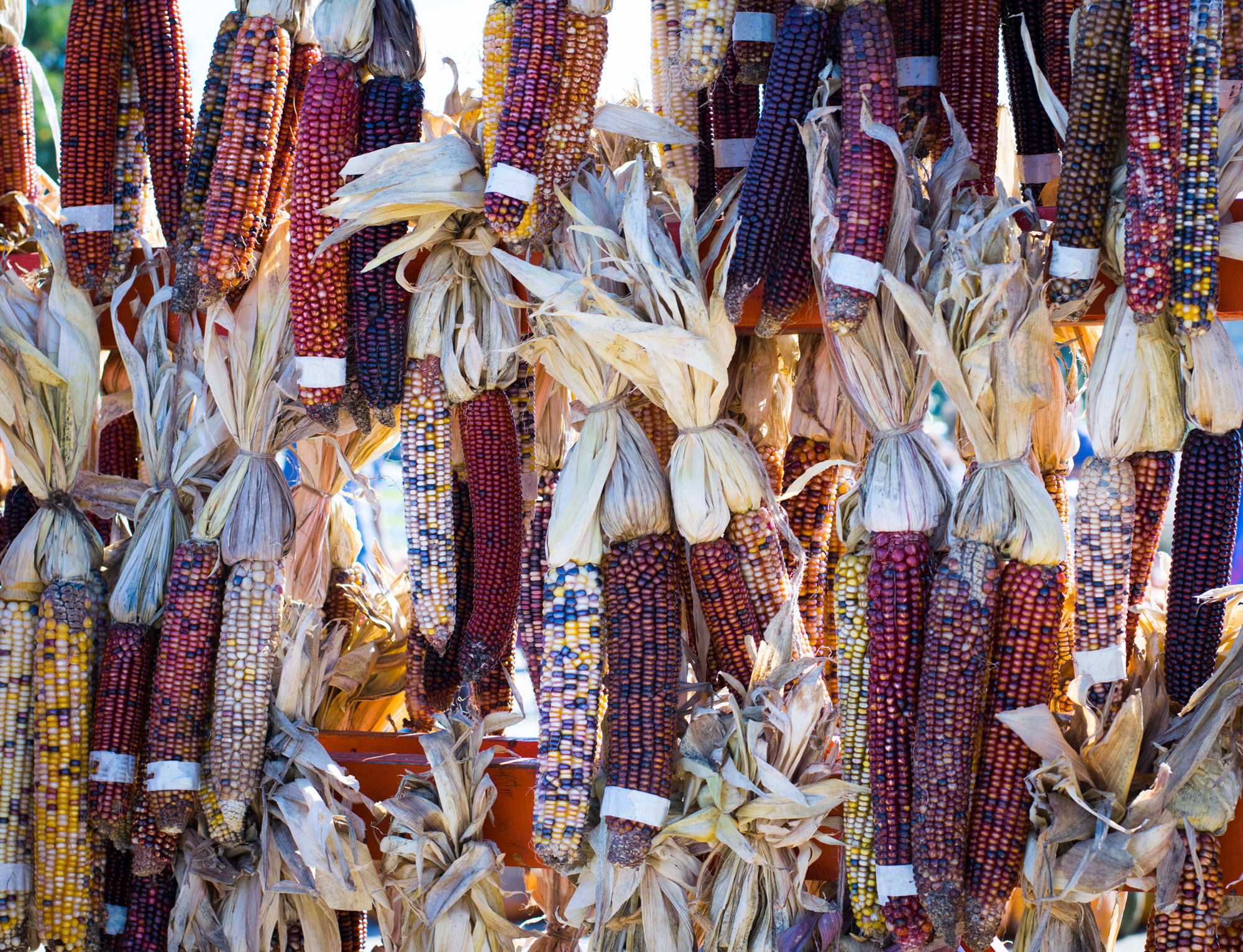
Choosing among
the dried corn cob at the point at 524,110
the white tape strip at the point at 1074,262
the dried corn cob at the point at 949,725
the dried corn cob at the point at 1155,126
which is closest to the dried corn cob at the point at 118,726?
the dried corn cob at the point at 524,110

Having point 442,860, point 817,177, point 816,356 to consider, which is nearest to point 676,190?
point 817,177

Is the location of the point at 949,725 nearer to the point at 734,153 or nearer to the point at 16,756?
the point at 734,153

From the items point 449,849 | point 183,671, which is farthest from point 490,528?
point 183,671

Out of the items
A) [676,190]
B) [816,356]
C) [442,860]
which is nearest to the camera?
[676,190]

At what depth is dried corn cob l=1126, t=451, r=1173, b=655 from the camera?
12.8 ft

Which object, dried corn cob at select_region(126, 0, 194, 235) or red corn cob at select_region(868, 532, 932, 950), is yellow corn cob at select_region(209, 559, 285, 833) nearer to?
dried corn cob at select_region(126, 0, 194, 235)

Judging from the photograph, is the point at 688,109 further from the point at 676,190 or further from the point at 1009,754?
the point at 1009,754

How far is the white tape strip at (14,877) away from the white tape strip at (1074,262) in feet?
15.5

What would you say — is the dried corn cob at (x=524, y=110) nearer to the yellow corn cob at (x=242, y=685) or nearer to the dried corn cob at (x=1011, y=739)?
the yellow corn cob at (x=242, y=685)

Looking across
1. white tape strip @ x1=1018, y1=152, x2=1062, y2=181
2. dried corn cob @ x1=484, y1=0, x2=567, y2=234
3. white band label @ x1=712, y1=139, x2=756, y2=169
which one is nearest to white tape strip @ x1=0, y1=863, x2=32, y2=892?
dried corn cob @ x1=484, y1=0, x2=567, y2=234

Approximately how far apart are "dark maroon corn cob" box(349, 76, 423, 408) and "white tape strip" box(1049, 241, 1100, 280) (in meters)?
2.43

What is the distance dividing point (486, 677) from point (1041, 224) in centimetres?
280

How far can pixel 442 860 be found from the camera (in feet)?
14.3

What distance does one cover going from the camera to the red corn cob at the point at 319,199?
4230mm
